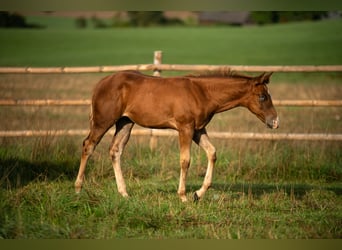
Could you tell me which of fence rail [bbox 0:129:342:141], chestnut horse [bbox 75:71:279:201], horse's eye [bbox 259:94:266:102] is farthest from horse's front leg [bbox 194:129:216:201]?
fence rail [bbox 0:129:342:141]

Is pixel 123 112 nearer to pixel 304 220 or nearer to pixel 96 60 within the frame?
pixel 304 220

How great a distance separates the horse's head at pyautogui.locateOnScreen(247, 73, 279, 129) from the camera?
28.5ft

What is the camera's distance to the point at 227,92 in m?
8.84

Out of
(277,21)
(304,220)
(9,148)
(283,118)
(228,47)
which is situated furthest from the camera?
(277,21)

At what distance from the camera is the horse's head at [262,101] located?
870cm

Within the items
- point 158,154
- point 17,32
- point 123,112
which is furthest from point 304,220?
point 17,32

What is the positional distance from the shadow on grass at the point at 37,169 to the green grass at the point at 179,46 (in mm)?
24689

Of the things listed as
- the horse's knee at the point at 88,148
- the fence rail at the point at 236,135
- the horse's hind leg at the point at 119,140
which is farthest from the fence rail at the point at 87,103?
the horse's knee at the point at 88,148

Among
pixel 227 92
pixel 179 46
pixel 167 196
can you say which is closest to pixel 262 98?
pixel 227 92

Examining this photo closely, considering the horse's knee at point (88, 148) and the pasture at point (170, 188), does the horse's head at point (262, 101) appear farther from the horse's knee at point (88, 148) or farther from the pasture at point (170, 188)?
the horse's knee at point (88, 148)

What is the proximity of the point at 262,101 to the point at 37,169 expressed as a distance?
3.71m

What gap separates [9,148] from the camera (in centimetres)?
1077

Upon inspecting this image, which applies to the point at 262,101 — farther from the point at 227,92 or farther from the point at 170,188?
the point at 170,188

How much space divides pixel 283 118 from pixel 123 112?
346 inches
